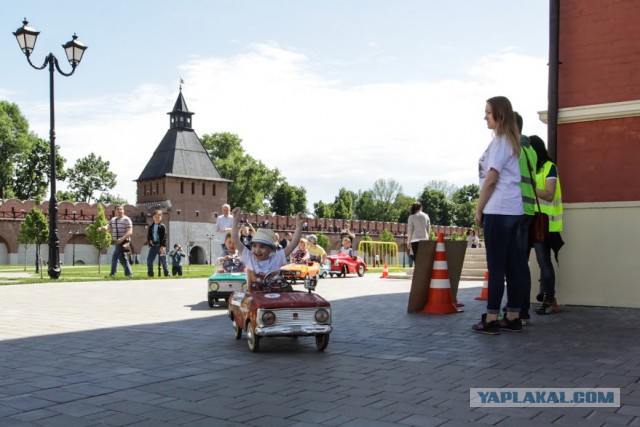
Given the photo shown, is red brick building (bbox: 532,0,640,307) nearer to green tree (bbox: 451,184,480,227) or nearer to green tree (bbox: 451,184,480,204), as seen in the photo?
green tree (bbox: 451,184,480,227)

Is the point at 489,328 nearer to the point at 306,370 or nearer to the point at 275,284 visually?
the point at 275,284

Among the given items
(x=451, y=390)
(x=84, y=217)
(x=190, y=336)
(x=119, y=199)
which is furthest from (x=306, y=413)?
(x=119, y=199)

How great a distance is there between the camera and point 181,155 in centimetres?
8288

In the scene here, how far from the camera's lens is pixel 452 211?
388 feet

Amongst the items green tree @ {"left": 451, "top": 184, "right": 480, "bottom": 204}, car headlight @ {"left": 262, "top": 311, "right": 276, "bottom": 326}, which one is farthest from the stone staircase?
green tree @ {"left": 451, "top": 184, "right": 480, "bottom": 204}

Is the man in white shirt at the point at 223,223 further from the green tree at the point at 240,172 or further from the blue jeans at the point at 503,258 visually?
the green tree at the point at 240,172

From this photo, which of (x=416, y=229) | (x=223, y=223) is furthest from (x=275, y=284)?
(x=223, y=223)

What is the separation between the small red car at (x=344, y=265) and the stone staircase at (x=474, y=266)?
3.87 metres

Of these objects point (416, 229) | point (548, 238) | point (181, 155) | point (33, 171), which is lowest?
point (548, 238)

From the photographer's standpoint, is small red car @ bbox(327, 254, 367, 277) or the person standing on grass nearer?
the person standing on grass

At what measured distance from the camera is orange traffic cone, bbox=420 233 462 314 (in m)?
8.90

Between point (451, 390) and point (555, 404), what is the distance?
0.66 meters

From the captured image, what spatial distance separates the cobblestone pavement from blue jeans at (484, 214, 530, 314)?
15.2 inches

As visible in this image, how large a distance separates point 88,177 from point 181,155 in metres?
13.1
